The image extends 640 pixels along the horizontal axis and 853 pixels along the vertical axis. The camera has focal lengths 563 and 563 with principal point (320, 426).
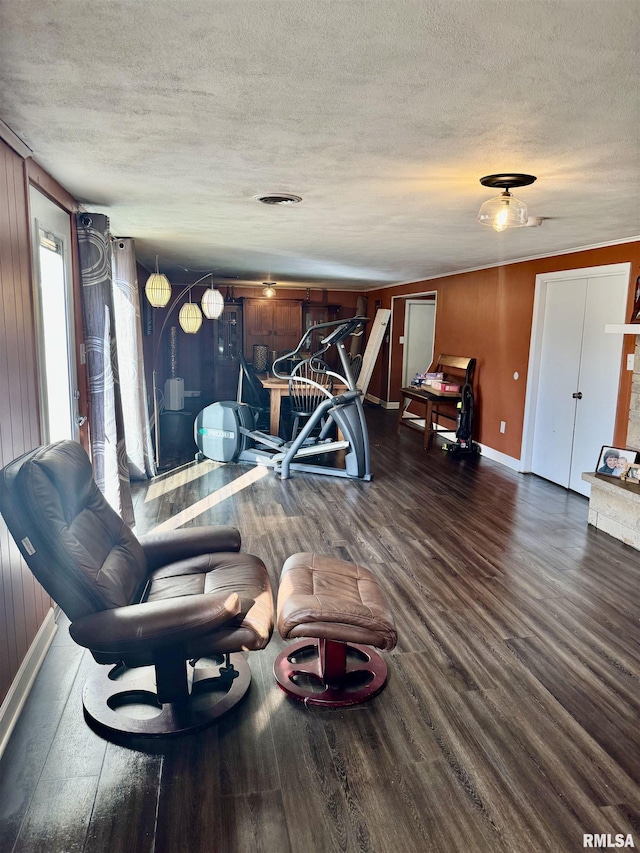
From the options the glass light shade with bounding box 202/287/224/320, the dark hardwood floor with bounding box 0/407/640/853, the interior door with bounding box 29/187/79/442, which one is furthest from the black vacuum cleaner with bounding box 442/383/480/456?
the interior door with bounding box 29/187/79/442

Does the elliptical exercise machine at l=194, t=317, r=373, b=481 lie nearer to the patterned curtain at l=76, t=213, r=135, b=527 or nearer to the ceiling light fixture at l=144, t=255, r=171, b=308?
the ceiling light fixture at l=144, t=255, r=171, b=308

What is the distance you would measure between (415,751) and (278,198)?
113 inches

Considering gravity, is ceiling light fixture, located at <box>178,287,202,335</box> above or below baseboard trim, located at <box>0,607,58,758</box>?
above

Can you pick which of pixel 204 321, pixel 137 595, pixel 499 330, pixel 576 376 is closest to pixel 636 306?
pixel 576 376

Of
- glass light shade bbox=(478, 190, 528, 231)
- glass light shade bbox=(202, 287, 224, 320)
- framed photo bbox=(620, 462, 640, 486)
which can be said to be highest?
glass light shade bbox=(478, 190, 528, 231)

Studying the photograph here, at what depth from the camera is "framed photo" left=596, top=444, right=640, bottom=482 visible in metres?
4.29

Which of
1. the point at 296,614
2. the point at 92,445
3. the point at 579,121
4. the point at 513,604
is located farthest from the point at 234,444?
the point at 579,121

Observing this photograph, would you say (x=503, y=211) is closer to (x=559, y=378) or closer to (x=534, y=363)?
(x=559, y=378)

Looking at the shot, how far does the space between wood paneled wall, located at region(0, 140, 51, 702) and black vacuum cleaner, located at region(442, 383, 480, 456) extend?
5.13 m

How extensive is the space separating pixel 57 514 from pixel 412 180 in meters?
2.20

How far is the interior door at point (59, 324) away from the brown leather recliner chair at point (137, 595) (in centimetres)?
104

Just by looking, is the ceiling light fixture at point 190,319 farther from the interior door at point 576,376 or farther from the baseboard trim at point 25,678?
the baseboard trim at point 25,678

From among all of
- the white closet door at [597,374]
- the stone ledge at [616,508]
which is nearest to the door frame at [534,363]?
the white closet door at [597,374]

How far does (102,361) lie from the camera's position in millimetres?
3689
